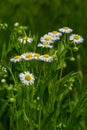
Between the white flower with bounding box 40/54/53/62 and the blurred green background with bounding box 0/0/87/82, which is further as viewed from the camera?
the blurred green background with bounding box 0/0/87/82

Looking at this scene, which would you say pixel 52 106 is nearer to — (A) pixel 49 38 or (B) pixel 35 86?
(B) pixel 35 86

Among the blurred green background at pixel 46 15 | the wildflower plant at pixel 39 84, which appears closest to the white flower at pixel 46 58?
the wildflower plant at pixel 39 84

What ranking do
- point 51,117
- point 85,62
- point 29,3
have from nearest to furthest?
point 51,117
point 85,62
point 29,3

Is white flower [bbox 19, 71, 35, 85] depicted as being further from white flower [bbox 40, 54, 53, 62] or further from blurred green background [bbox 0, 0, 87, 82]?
blurred green background [bbox 0, 0, 87, 82]

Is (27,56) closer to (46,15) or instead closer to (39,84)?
(39,84)

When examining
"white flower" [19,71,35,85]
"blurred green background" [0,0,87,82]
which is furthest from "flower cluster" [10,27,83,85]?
"blurred green background" [0,0,87,82]

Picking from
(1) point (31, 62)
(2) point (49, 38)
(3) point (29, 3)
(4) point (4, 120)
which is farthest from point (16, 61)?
(3) point (29, 3)

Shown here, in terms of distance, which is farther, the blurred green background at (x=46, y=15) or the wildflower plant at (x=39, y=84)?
the blurred green background at (x=46, y=15)

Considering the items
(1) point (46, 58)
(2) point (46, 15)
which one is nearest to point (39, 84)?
(1) point (46, 58)

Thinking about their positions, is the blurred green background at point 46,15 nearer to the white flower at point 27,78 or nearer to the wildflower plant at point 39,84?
the wildflower plant at point 39,84
